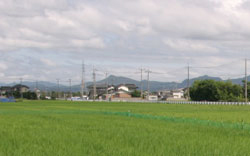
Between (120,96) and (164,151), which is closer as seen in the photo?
(164,151)

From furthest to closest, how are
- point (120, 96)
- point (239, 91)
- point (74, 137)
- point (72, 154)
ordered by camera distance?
point (120, 96)
point (239, 91)
point (74, 137)
point (72, 154)

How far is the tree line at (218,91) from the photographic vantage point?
77.0 metres

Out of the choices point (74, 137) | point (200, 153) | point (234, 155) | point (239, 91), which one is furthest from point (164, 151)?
point (239, 91)

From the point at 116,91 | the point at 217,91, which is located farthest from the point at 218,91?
the point at 116,91

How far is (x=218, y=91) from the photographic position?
77.6 m

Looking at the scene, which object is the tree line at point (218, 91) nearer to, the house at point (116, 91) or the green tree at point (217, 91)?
the green tree at point (217, 91)

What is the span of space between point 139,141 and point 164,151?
1.96m

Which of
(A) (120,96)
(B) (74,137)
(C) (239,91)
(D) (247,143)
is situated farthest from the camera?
(A) (120,96)

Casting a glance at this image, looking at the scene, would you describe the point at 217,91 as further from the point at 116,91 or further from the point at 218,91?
the point at 116,91

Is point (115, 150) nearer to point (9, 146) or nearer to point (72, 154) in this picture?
point (72, 154)

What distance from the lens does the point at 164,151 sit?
29.9 feet

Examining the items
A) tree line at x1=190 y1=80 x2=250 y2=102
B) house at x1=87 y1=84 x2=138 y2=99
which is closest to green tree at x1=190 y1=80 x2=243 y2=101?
tree line at x1=190 y1=80 x2=250 y2=102

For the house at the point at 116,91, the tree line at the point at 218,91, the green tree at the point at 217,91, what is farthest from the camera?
the house at the point at 116,91

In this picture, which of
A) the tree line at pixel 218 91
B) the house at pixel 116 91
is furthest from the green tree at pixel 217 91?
the house at pixel 116 91
